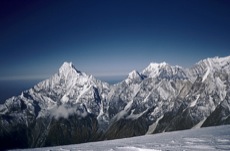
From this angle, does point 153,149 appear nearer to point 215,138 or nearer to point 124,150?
point 124,150

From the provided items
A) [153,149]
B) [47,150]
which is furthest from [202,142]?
[47,150]

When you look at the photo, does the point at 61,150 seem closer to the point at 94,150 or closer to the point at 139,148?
the point at 94,150

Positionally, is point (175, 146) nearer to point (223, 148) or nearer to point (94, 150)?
point (223, 148)

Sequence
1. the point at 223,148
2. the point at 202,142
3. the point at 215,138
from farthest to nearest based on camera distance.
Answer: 1. the point at 215,138
2. the point at 202,142
3. the point at 223,148

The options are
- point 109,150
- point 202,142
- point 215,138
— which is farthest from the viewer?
point 215,138

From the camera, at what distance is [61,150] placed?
2962 centimetres

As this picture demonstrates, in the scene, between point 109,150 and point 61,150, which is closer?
point 109,150

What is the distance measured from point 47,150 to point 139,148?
989cm

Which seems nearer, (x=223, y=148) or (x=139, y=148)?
(x=223, y=148)

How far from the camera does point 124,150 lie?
88.0 feet

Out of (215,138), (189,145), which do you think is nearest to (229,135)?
(215,138)

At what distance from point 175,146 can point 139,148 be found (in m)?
3.37

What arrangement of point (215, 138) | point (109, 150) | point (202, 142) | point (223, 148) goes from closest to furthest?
point (223, 148)
point (109, 150)
point (202, 142)
point (215, 138)

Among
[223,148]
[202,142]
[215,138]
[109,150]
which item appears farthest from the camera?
[215,138]
